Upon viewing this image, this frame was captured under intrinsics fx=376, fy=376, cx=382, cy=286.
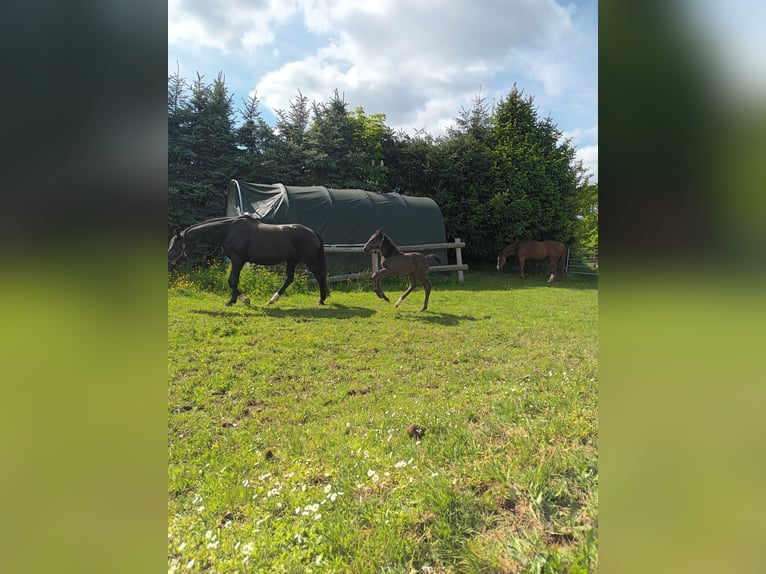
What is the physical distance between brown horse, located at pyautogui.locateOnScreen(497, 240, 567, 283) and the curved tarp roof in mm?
3444

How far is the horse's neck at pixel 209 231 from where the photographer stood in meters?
6.96

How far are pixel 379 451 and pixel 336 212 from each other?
9.20m

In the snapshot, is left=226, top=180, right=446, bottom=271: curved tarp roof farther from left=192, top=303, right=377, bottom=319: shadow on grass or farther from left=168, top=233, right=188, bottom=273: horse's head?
left=192, top=303, right=377, bottom=319: shadow on grass

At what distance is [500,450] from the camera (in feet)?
6.79

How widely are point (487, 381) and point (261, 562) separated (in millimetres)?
2480

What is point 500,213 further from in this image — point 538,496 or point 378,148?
point 538,496

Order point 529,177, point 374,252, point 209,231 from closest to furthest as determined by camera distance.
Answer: point 209,231 → point 374,252 → point 529,177

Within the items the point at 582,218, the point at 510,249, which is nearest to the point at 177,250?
the point at 510,249

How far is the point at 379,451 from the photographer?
7.36 feet

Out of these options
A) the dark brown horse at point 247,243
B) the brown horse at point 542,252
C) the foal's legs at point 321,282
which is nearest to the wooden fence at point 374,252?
the foal's legs at point 321,282

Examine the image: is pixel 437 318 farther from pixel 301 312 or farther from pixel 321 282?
pixel 321 282

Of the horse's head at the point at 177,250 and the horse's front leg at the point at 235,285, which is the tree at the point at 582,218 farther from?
the horse's head at the point at 177,250
